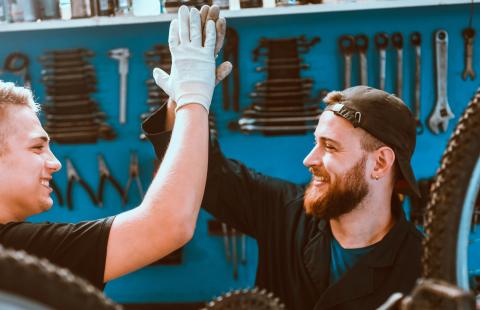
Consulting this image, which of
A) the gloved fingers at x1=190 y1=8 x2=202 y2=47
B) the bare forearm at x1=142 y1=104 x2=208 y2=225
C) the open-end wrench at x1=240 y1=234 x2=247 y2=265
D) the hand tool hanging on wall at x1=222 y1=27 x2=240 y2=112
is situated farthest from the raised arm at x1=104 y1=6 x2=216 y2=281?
the open-end wrench at x1=240 y1=234 x2=247 y2=265

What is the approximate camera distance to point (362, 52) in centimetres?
201

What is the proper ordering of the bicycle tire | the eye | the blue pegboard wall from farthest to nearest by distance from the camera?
the blue pegboard wall < the eye < the bicycle tire

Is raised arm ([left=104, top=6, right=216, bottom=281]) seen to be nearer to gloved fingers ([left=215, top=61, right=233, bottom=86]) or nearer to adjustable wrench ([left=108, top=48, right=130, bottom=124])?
gloved fingers ([left=215, top=61, right=233, bottom=86])

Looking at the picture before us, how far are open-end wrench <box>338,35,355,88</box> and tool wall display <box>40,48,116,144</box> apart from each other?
0.96 metres

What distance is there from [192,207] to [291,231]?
63cm

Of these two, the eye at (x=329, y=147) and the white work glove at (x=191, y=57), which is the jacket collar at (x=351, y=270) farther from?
the white work glove at (x=191, y=57)

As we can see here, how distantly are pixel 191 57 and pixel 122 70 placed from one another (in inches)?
53.9

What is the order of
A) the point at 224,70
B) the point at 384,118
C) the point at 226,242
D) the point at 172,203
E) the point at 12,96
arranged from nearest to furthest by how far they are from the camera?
the point at 172,203 < the point at 12,96 < the point at 224,70 < the point at 384,118 < the point at 226,242

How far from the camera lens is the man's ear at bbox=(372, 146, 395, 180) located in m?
1.15

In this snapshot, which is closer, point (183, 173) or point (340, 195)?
point (183, 173)

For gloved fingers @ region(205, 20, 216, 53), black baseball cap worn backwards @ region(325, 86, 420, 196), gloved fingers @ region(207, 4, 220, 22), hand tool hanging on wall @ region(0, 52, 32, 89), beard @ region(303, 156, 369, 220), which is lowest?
beard @ region(303, 156, 369, 220)

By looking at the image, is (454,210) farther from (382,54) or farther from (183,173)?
(382,54)

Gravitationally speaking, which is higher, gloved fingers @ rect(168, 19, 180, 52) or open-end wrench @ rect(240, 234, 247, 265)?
gloved fingers @ rect(168, 19, 180, 52)

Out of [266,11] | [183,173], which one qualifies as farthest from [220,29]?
[266,11]
